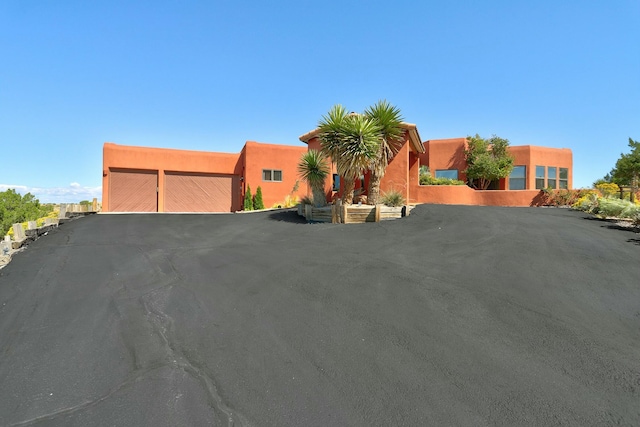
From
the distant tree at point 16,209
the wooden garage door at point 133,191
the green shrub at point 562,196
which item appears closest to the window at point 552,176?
the green shrub at point 562,196

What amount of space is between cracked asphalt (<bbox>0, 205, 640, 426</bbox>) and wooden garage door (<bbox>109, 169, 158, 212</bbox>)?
1511 cm

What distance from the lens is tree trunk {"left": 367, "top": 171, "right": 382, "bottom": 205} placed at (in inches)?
516

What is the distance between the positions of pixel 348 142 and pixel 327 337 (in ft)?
29.7

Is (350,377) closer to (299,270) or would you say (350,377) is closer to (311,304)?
(311,304)

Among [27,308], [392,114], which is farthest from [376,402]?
[392,114]

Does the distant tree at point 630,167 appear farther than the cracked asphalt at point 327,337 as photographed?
Yes

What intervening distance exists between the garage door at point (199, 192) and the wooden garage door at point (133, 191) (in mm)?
828

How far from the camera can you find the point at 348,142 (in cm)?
1200

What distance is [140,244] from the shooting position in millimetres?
8945

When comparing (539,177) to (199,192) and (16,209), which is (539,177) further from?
(16,209)

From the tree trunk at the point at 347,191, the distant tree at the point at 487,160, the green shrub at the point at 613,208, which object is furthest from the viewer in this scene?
the distant tree at the point at 487,160

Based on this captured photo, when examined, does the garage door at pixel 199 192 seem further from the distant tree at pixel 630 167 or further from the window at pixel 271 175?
the distant tree at pixel 630 167

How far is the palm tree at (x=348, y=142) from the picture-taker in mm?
11859

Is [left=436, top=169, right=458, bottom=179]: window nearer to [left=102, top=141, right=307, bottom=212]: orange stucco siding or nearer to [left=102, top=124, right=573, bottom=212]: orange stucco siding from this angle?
[left=102, top=124, right=573, bottom=212]: orange stucco siding
